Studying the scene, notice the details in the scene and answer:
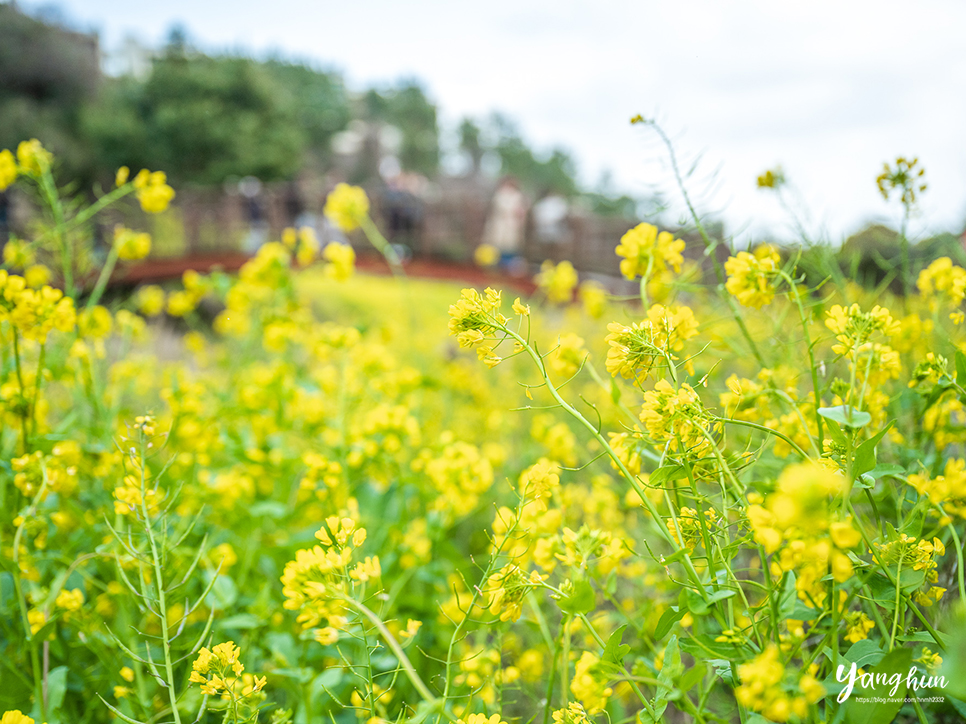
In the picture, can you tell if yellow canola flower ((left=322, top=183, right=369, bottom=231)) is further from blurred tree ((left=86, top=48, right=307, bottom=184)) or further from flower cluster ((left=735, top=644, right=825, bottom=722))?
blurred tree ((left=86, top=48, right=307, bottom=184))

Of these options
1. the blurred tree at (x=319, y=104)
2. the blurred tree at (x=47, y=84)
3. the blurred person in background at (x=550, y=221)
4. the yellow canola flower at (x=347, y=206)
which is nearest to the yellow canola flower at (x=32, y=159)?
the yellow canola flower at (x=347, y=206)

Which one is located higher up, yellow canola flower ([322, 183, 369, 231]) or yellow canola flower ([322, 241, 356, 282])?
yellow canola flower ([322, 183, 369, 231])

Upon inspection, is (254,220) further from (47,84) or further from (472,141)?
(472,141)

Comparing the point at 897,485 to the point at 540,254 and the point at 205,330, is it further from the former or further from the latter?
the point at 540,254

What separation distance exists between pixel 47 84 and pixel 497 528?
1326cm

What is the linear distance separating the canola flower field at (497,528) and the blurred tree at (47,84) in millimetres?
8906

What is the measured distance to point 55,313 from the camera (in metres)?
0.94

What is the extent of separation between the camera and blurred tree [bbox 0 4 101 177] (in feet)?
29.3

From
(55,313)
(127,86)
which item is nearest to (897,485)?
(55,313)

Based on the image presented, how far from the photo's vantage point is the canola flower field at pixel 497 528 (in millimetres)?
652

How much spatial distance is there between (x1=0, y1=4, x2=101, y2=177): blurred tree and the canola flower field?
891 cm

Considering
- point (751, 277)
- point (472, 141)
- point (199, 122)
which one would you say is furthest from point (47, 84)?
point (472, 141)

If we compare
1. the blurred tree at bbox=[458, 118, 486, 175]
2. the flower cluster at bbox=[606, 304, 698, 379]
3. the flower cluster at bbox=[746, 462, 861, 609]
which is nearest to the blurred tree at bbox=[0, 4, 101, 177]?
the flower cluster at bbox=[606, 304, 698, 379]

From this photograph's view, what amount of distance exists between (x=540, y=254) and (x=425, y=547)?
9.94m
